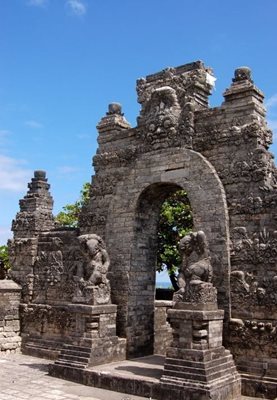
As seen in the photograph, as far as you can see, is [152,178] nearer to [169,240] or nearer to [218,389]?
[218,389]

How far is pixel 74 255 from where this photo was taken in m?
12.1

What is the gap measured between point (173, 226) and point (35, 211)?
8406mm

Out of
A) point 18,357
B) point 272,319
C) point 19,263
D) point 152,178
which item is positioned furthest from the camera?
point 19,263

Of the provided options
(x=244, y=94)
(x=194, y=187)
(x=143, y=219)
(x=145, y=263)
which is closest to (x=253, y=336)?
(x=194, y=187)

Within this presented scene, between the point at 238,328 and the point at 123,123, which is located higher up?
the point at 123,123

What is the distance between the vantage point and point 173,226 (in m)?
20.5

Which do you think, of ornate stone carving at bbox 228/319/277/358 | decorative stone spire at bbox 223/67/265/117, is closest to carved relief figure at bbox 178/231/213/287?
ornate stone carving at bbox 228/319/277/358

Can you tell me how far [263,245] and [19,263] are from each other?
7.49m

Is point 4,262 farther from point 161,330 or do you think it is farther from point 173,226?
point 161,330

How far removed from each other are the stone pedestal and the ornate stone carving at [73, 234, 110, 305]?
2254mm

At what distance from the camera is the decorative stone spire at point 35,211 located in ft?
44.2

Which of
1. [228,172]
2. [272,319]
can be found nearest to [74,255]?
[228,172]

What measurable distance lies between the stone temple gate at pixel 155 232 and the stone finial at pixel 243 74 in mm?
21

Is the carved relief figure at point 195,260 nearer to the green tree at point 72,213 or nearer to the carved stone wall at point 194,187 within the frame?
the carved stone wall at point 194,187
